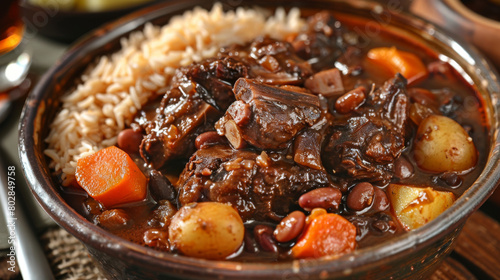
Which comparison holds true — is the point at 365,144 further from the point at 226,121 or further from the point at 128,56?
the point at 128,56

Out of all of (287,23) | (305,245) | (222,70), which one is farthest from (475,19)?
(305,245)

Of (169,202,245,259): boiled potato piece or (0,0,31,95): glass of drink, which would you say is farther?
(0,0,31,95): glass of drink

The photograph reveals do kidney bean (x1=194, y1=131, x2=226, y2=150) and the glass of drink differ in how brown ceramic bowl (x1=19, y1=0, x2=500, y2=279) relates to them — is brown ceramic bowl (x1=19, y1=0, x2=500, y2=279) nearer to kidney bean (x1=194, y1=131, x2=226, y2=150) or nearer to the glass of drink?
kidney bean (x1=194, y1=131, x2=226, y2=150)

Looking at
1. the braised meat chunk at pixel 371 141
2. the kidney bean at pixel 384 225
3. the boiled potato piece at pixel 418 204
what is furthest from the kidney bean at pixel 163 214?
the boiled potato piece at pixel 418 204

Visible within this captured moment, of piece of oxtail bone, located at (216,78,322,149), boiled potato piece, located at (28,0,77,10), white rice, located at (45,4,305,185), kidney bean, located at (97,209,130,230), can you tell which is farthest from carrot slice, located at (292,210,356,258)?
boiled potato piece, located at (28,0,77,10)

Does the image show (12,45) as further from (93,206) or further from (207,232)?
(207,232)

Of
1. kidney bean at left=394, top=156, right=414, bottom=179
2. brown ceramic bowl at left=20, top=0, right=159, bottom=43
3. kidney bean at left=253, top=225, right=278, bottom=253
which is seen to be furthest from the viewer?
brown ceramic bowl at left=20, top=0, right=159, bottom=43
